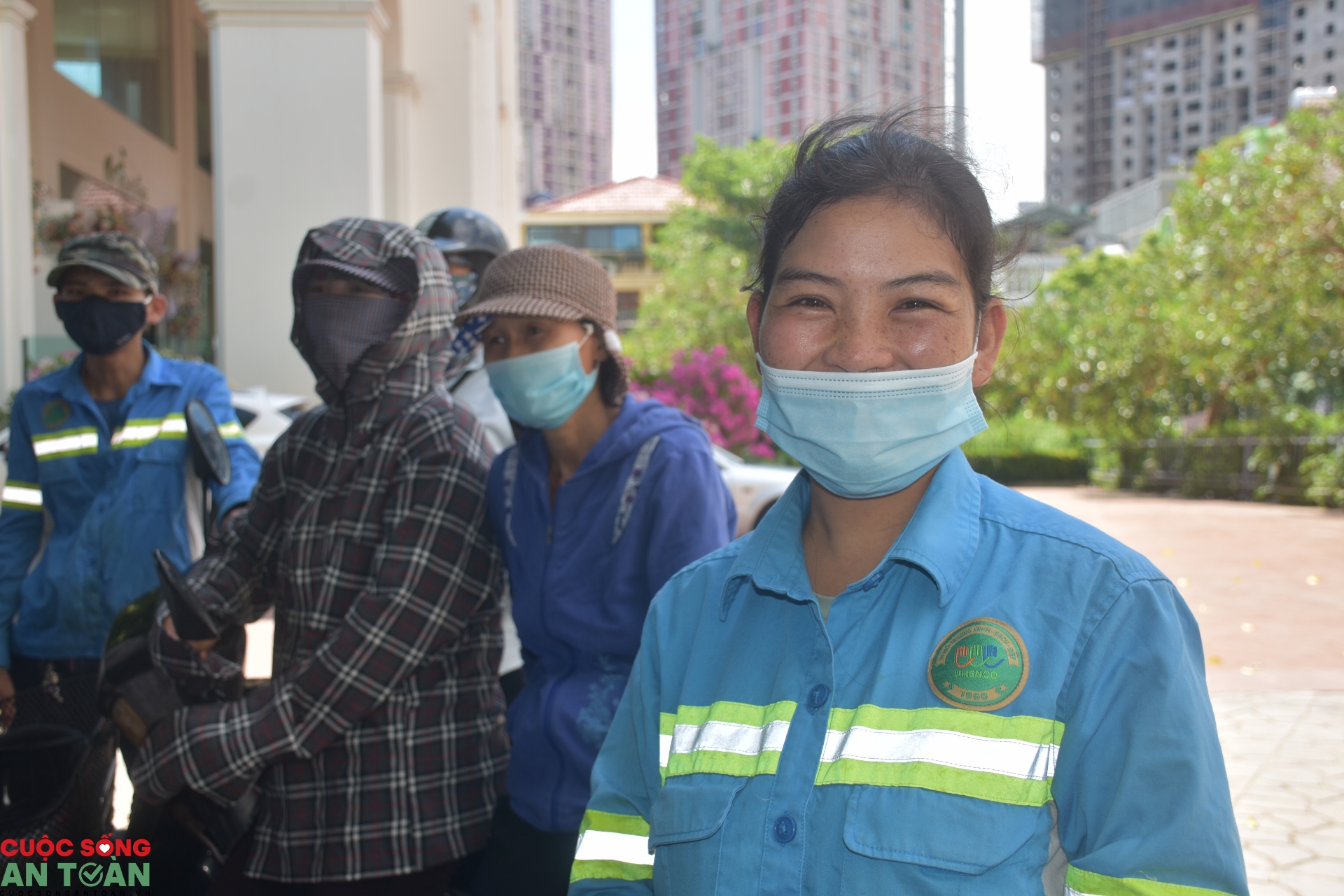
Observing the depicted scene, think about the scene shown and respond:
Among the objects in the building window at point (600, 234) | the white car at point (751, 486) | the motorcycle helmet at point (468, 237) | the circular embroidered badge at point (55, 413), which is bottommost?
the white car at point (751, 486)

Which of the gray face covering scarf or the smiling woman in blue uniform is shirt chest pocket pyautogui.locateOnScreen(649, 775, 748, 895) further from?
the gray face covering scarf

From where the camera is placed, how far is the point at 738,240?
33500mm

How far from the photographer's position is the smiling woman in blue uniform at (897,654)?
120 centimetres

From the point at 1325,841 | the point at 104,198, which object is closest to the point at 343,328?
the point at 1325,841

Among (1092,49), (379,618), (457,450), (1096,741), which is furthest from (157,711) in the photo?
(1092,49)

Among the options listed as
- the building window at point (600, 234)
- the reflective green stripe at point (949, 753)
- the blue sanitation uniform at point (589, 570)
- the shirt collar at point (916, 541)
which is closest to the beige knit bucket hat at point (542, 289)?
the blue sanitation uniform at point (589, 570)

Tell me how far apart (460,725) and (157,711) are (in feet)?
2.19

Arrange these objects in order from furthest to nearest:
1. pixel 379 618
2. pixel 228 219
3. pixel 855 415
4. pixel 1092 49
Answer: pixel 1092 49, pixel 228 219, pixel 379 618, pixel 855 415

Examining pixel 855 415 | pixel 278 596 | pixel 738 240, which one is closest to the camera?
pixel 855 415

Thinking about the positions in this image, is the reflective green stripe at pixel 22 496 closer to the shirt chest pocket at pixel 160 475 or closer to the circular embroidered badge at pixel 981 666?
the shirt chest pocket at pixel 160 475

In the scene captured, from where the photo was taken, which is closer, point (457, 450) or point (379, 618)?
point (379, 618)

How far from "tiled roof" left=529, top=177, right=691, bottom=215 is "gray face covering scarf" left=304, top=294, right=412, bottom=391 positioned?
174 feet

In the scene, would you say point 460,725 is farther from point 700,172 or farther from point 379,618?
point 700,172

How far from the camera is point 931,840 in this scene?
1.23 m
